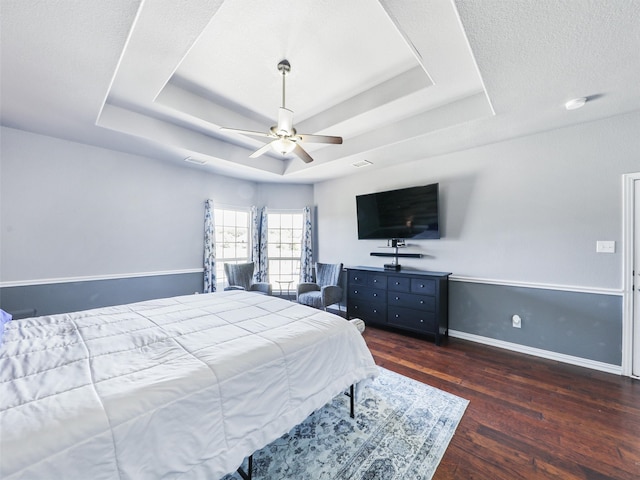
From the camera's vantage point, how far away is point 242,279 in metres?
4.65

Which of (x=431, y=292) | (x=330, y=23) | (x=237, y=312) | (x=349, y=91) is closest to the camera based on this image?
(x=330, y=23)

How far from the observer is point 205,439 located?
1.12 m

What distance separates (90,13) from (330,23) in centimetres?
152

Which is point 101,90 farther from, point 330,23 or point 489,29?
point 489,29

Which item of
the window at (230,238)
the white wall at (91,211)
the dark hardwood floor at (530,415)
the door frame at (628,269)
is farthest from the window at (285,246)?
the door frame at (628,269)

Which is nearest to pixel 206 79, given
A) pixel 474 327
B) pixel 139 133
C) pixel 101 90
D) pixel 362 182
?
pixel 101 90

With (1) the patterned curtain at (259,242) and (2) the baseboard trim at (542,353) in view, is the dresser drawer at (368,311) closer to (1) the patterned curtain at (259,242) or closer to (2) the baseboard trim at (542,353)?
(2) the baseboard trim at (542,353)

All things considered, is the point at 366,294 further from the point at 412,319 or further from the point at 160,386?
the point at 160,386

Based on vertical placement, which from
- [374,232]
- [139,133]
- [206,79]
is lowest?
[374,232]

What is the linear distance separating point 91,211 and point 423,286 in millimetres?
4593

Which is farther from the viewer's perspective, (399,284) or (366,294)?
(366,294)

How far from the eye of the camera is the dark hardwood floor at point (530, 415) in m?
1.59

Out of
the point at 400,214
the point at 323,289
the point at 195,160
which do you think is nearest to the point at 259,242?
the point at 323,289

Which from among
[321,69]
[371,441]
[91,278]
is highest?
[321,69]
